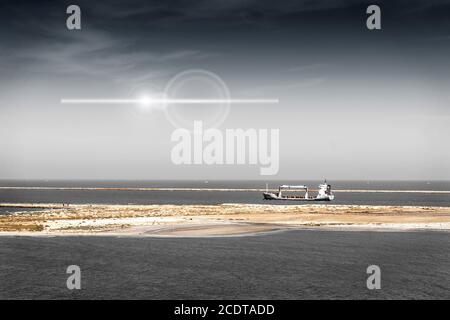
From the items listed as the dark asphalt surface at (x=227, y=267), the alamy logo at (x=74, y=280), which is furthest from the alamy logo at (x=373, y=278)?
the alamy logo at (x=74, y=280)

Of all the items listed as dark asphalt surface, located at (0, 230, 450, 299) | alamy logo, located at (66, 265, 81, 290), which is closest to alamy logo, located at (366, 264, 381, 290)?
dark asphalt surface, located at (0, 230, 450, 299)

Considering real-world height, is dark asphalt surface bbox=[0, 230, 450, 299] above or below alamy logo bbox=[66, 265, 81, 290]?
below

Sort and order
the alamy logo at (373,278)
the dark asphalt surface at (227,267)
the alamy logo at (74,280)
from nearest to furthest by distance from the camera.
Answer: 1. the dark asphalt surface at (227,267)
2. the alamy logo at (74,280)
3. the alamy logo at (373,278)

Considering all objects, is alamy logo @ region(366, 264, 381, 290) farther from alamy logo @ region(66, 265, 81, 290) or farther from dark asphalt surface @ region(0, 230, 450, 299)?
alamy logo @ region(66, 265, 81, 290)

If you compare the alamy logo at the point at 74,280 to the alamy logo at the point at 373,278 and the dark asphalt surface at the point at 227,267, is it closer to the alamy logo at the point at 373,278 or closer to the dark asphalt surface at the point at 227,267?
the dark asphalt surface at the point at 227,267

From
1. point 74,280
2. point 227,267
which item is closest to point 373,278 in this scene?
point 227,267

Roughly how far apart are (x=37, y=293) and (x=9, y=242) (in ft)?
81.8

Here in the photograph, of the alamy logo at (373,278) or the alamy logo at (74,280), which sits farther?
the alamy logo at (373,278)

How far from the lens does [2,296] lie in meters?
28.5

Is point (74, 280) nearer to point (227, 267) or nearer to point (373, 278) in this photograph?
point (227, 267)

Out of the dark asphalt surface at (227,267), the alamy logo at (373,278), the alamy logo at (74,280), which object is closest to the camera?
the dark asphalt surface at (227,267)

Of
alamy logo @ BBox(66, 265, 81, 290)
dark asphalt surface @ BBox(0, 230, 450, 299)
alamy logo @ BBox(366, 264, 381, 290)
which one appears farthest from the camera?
alamy logo @ BBox(366, 264, 381, 290)
